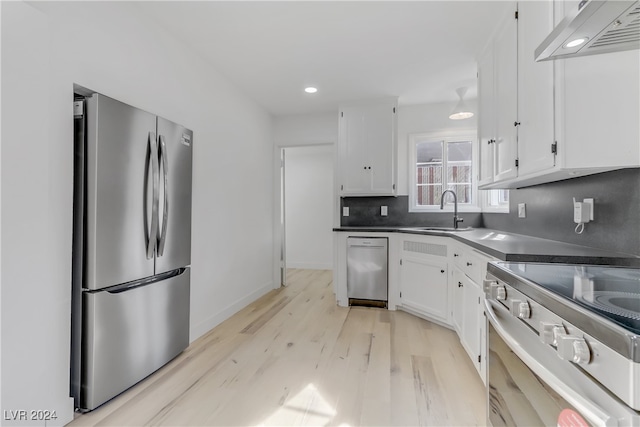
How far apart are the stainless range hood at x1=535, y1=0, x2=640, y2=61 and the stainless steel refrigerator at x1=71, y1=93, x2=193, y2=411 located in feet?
6.90

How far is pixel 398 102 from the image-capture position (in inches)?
153

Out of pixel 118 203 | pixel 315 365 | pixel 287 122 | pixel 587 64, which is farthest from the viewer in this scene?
pixel 287 122

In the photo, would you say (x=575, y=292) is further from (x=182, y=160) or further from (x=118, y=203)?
(x=182, y=160)

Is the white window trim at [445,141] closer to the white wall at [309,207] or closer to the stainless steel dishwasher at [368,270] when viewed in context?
the stainless steel dishwasher at [368,270]

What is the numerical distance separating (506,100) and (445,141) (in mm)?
1888

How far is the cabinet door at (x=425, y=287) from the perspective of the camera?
2.85 metres

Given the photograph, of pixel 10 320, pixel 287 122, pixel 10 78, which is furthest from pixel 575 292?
pixel 287 122

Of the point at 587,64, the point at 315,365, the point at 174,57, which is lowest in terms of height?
the point at 315,365

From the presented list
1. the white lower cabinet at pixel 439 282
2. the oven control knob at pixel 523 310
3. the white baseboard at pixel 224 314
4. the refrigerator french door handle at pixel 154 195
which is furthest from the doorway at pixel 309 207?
the oven control knob at pixel 523 310

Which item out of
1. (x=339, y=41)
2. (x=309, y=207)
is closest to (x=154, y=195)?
(x=339, y=41)

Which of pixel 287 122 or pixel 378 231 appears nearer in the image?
pixel 378 231

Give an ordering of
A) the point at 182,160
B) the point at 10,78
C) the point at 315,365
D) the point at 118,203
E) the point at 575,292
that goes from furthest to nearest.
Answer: the point at 182,160
the point at 315,365
the point at 118,203
the point at 10,78
the point at 575,292

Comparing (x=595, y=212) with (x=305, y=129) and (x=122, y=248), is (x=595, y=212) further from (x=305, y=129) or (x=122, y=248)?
(x=305, y=129)

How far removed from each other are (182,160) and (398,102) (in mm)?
2806
